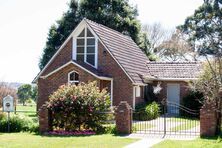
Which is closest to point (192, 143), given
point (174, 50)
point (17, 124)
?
point (17, 124)

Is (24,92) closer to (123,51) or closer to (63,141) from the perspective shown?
(123,51)

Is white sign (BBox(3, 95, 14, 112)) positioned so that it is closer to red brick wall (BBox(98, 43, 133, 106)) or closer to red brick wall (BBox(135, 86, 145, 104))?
red brick wall (BBox(98, 43, 133, 106))

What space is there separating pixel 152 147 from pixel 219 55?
5419mm

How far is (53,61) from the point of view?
31.2 meters

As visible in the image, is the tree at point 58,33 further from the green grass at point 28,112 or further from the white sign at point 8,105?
the white sign at point 8,105

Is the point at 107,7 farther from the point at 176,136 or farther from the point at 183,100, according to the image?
the point at 176,136

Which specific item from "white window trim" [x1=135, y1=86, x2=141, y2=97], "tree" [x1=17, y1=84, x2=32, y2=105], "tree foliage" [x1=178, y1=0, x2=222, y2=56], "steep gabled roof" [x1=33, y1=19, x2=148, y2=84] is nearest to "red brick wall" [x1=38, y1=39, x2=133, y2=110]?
"steep gabled roof" [x1=33, y1=19, x2=148, y2=84]

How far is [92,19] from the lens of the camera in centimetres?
4519

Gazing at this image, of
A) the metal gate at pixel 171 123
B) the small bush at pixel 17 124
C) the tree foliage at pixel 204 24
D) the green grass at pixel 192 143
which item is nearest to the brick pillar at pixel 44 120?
the small bush at pixel 17 124

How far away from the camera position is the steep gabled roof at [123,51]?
29.1m

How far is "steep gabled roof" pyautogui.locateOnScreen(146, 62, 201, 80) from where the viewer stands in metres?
33.6

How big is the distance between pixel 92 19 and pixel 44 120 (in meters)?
26.6

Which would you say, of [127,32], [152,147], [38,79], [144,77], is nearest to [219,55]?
[152,147]

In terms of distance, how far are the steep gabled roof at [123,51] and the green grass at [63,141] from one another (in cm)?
1130
